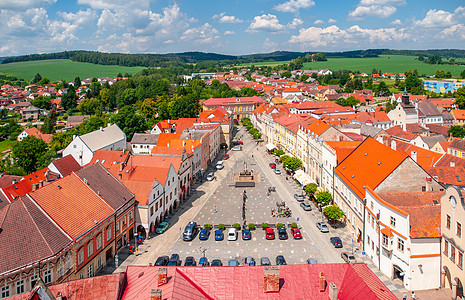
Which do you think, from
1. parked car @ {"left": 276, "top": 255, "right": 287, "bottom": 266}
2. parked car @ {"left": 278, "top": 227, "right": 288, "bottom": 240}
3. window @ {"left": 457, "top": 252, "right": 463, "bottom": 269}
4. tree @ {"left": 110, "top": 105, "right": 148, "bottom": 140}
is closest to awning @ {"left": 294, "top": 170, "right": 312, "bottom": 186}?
parked car @ {"left": 278, "top": 227, "right": 288, "bottom": 240}

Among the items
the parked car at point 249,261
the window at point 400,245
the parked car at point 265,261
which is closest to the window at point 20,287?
the parked car at point 249,261

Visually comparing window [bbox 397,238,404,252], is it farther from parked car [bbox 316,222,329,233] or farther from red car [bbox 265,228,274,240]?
red car [bbox 265,228,274,240]

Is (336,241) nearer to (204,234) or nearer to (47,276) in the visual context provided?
(204,234)

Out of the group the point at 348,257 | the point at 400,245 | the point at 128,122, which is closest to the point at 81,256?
the point at 348,257

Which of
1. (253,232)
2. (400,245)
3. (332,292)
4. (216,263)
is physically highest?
(332,292)

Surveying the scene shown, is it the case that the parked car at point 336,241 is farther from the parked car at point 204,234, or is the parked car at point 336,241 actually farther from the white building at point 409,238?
the parked car at point 204,234

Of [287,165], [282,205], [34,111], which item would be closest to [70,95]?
[34,111]

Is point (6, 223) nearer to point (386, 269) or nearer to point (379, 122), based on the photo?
point (386, 269)
